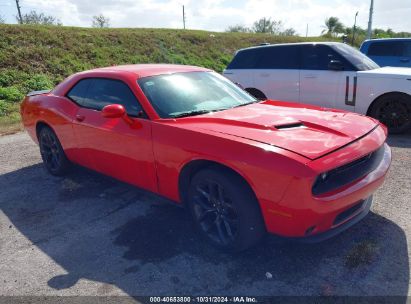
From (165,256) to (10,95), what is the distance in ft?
33.5

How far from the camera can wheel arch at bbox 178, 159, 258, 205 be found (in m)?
2.90

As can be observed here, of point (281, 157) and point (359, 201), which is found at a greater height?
point (281, 157)

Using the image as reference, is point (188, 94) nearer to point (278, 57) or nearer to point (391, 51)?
point (278, 57)

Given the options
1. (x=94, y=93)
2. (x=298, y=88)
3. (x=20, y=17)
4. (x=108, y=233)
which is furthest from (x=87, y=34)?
(x=20, y=17)

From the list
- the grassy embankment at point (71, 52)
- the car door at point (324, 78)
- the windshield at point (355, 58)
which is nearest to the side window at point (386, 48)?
the windshield at point (355, 58)

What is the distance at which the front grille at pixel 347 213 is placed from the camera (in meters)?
Answer: 2.81

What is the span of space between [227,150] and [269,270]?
996 mm

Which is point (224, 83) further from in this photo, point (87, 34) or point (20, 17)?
point (20, 17)

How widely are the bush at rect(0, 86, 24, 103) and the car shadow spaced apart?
8.28 meters

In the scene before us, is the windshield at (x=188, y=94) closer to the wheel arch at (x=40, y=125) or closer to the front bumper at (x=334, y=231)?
the front bumper at (x=334, y=231)

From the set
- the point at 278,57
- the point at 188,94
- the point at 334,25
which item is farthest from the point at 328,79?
the point at 334,25

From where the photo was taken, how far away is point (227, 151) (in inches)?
113

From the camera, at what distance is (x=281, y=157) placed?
2.61 meters

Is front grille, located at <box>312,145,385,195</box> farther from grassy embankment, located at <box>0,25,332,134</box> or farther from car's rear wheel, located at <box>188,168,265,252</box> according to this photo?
grassy embankment, located at <box>0,25,332,134</box>
